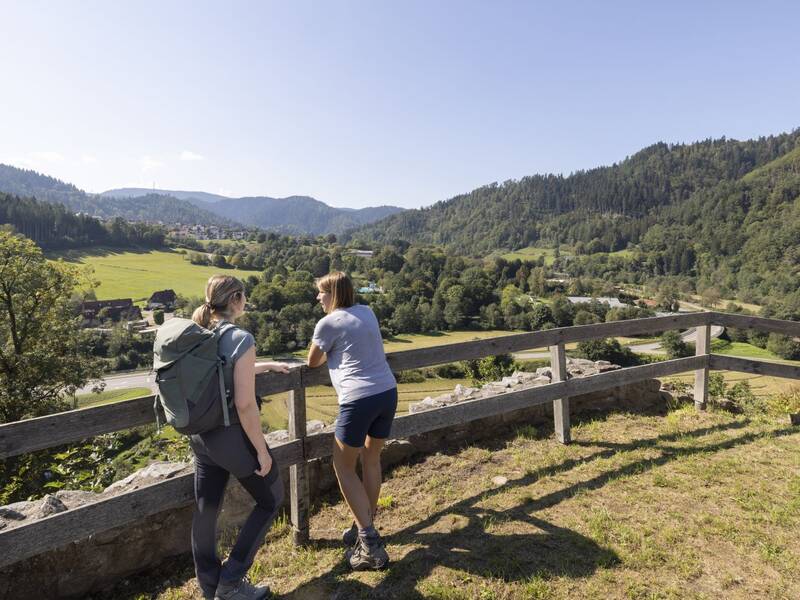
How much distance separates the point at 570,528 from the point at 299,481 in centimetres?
229

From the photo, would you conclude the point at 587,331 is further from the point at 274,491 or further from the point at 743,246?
the point at 743,246

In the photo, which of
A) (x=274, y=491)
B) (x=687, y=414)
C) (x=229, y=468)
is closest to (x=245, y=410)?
(x=229, y=468)

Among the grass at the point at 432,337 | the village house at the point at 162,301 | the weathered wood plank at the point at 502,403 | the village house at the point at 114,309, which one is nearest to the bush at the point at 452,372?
the grass at the point at 432,337

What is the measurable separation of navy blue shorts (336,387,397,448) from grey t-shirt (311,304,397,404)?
5 cm

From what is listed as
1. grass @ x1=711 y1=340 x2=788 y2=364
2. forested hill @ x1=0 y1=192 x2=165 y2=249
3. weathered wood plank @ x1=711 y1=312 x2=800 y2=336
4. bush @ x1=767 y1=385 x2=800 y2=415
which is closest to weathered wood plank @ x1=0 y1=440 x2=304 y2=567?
weathered wood plank @ x1=711 y1=312 x2=800 y2=336

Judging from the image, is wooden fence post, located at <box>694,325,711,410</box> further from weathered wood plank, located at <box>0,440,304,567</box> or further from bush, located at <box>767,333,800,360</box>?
bush, located at <box>767,333,800,360</box>

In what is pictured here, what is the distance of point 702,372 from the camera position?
661cm

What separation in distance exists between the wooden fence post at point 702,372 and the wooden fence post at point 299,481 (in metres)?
5.86

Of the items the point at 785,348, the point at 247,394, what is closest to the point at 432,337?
the point at 785,348

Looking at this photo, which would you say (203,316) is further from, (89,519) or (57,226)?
(57,226)

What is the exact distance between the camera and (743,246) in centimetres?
14862

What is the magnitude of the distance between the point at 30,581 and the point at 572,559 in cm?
378

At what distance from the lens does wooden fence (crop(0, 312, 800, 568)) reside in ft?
8.59

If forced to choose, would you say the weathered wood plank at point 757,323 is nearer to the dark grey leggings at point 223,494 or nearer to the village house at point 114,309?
the dark grey leggings at point 223,494
